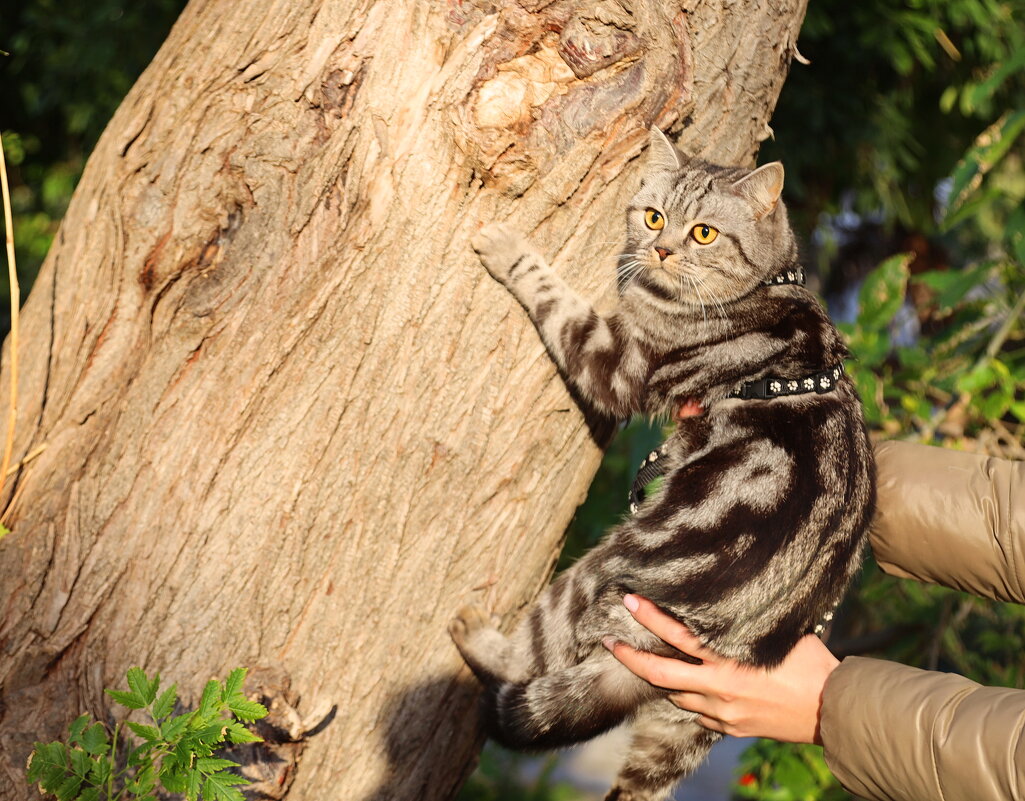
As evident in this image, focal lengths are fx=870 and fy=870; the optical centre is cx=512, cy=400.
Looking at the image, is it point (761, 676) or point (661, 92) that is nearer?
point (661, 92)

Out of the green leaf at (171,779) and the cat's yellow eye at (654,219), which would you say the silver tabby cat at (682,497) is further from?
the green leaf at (171,779)

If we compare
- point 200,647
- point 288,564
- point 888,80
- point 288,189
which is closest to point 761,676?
point 288,564

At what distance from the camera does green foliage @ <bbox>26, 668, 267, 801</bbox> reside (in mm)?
1472

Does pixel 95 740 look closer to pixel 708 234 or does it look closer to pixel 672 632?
pixel 672 632

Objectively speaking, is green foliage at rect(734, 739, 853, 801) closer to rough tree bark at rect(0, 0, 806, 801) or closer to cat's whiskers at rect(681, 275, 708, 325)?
cat's whiskers at rect(681, 275, 708, 325)

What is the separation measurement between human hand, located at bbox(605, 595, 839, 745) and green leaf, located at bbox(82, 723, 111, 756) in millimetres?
1058

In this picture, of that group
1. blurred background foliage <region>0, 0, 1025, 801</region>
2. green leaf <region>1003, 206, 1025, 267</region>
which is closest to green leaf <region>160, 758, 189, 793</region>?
blurred background foliage <region>0, 0, 1025, 801</region>

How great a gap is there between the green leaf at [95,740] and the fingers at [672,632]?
110 cm

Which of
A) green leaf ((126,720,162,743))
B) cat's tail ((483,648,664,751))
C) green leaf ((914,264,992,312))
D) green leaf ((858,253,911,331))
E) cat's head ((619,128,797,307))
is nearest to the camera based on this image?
green leaf ((126,720,162,743))

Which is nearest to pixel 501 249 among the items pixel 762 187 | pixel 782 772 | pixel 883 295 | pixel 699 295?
pixel 699 295

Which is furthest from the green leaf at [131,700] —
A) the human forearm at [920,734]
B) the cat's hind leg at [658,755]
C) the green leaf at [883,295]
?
the green leaf at [883,295]

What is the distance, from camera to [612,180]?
1879mm

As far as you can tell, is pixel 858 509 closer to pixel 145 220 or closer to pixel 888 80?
pixel 145 220

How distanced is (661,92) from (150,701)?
1.53 m
